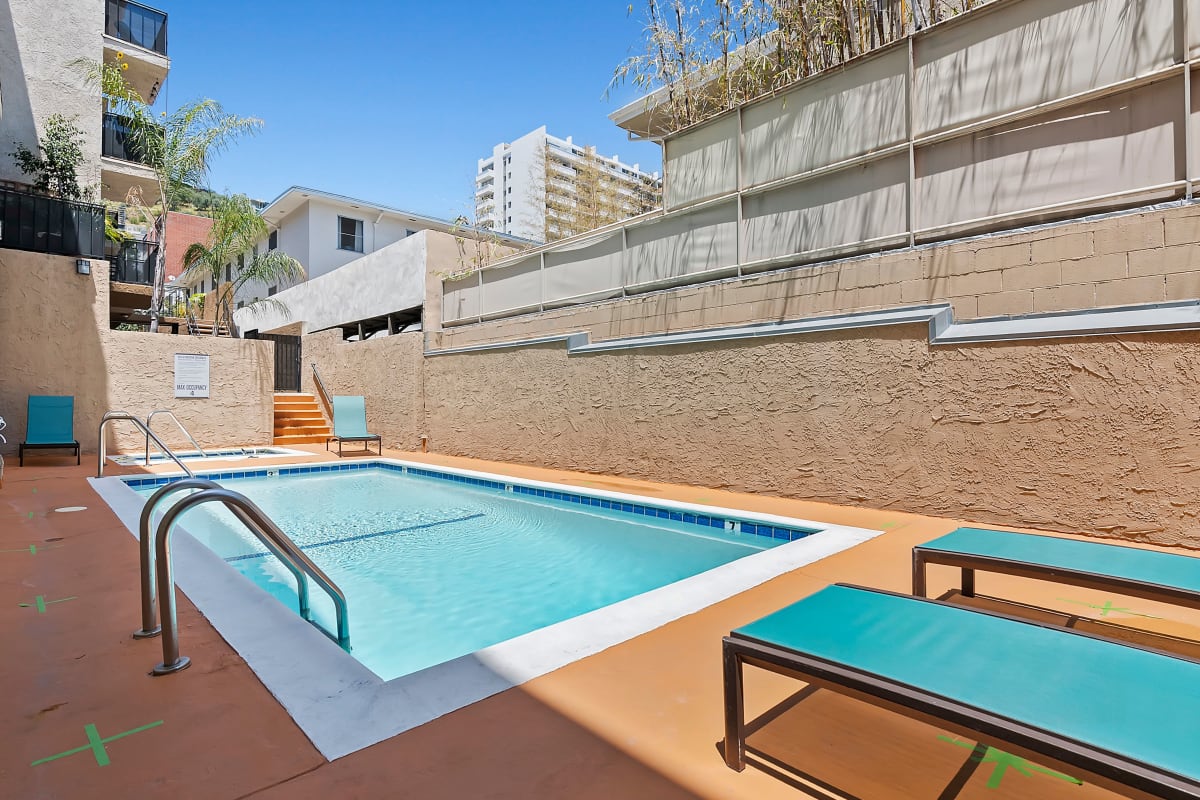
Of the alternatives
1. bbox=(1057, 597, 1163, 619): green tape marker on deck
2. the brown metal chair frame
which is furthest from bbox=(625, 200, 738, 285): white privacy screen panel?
the brown metal chair frame

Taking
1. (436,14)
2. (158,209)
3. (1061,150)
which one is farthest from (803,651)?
(436,14)

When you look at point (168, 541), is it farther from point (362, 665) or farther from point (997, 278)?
point (997, 278)

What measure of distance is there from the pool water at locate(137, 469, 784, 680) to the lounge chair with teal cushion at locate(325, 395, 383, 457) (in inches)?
129

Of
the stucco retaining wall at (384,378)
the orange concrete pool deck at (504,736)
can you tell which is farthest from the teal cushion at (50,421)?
the orange concrete pool deck at (504,736)

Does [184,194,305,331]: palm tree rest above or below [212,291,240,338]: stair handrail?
above

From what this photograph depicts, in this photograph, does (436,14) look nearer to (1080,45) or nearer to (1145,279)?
(1080,45)

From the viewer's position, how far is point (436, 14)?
16016 mm

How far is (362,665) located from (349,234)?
19239 millimetres

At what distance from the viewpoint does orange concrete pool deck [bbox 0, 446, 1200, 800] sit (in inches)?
60.6

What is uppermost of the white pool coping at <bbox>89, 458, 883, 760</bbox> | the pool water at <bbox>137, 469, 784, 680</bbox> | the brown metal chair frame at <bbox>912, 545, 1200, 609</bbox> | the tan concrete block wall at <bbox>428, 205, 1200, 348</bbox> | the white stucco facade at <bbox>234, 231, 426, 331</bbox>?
the white stucco facade at <bbox>234, 231, 426, 331</bbox>

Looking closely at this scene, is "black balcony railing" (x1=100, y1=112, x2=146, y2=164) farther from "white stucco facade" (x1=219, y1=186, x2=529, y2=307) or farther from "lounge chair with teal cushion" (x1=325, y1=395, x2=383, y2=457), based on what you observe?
"lounge chair with teal cushion" (x1=325, y1=395, x2=383, y2=457)

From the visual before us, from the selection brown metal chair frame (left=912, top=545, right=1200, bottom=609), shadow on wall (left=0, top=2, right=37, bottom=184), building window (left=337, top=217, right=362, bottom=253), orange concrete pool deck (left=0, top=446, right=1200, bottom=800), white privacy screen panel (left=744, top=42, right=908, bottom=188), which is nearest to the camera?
orange concrete pool deck (left=0, top=446, right=1200, bottom=800)

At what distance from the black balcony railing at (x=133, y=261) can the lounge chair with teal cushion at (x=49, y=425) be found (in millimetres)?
5170

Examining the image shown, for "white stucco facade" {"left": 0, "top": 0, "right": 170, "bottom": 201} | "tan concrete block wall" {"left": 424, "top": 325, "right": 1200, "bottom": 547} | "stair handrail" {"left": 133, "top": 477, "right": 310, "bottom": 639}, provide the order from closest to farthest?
"stair handrail" {"left": 133, "top": 477, "right": 310, "bottom": 639}, "tan concrete block wall" {"left": 424, "top": 325, "right": 1200, "bottom": 547}, "white stucco facade" {"left": 0, "top": 0, "right": 170, "bottom": 201}
